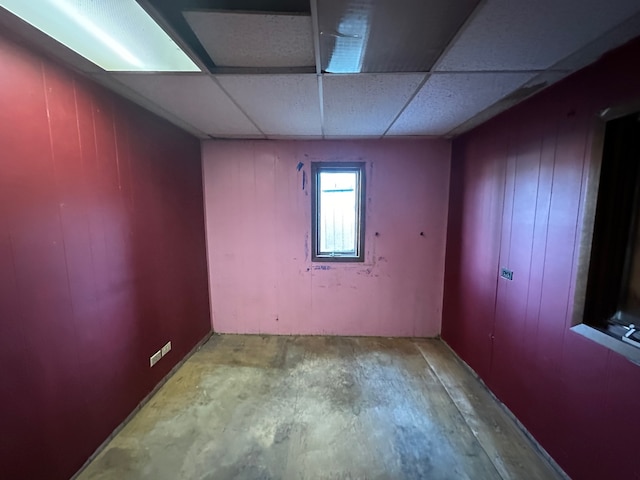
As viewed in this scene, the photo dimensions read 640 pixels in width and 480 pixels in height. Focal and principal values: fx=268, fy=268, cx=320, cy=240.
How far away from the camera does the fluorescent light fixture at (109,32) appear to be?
3.58ft

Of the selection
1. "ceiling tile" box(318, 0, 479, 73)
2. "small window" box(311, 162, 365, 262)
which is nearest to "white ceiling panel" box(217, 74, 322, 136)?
"ceiling tile" box(318, 0, 479, 73)

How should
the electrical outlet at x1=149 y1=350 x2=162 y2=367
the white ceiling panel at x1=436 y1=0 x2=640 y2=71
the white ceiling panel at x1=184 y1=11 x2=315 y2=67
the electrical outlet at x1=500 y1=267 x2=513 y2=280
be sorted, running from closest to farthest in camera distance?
the white ceiling panel at x1=436 y1=0 x2=640 y2=71 < the white ceiling panel at x1=184 y1=11 x2=315 y2=67 < the electrical outlet at x1=500 y1=267 x2=513 y2=280 < the electrical outlet at x1=149 y1=350 x2=162 y2=367

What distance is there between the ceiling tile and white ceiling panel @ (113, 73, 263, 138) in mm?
839

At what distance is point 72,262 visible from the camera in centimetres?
154

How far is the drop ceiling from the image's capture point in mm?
1095

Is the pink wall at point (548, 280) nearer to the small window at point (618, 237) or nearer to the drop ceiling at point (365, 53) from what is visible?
the small window at point (618, 237)

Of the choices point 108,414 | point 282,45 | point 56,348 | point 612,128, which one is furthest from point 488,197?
point 108,414

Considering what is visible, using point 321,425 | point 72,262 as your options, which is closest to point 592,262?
point 321,425

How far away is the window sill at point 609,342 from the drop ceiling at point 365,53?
1417 millimetres

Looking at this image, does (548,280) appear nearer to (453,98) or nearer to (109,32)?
(453,98)

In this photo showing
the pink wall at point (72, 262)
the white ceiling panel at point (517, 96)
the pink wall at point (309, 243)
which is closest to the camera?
the pink wall at point (72, 262)

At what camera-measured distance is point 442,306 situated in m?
3.25

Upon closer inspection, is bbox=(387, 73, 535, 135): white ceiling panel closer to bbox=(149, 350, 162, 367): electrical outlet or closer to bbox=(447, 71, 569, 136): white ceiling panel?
bbox=(447, 71, 569, 136): white ceiling panel

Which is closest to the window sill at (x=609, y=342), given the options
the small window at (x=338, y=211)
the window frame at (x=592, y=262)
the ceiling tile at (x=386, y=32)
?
the window frame at (x=592, y=262)
